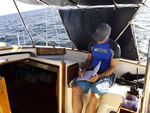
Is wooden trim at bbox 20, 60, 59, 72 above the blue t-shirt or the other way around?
the other way around

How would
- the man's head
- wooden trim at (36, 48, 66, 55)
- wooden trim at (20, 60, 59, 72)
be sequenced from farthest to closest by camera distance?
wooden trim at (36, 48, 66, 55)
wooden trim at (20, 60, 59, 72)
the man's head

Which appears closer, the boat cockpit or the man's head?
the man's head

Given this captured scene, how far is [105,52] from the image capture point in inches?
73.4

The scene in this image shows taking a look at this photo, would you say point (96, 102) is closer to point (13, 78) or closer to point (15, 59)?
point (15, 59)

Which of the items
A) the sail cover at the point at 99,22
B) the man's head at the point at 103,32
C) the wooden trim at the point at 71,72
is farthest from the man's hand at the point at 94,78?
the sail cover at the point at 99,22

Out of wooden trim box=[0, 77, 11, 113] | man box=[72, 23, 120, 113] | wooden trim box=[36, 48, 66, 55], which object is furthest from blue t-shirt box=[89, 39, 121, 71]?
wooden trim box=[0, 77, 11, 113]

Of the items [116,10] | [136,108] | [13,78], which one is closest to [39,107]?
[13,78]

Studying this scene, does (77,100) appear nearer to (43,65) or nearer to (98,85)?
(98,85)

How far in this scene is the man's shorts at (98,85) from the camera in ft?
5.35

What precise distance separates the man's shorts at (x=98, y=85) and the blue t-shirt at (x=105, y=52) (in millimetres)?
182

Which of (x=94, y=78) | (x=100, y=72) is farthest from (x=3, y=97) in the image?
(x=100, y=72)

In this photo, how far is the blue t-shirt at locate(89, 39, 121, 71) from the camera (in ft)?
5.94

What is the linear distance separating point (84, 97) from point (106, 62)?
51 centimetres

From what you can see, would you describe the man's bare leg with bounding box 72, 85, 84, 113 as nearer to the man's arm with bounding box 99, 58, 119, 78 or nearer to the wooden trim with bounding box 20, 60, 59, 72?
the man's arm with bounding box 99, 58, 119, 78
